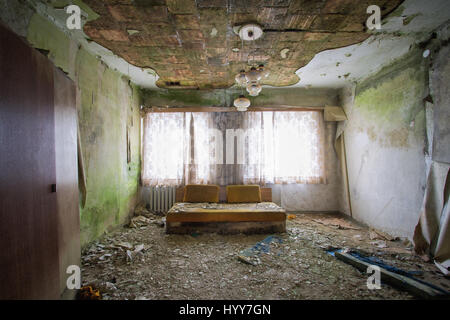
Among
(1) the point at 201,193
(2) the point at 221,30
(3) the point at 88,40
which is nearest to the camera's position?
(2) the point at 221,30

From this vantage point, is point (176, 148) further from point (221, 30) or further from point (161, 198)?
point (221, 30)

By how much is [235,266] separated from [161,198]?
2827 millimetres

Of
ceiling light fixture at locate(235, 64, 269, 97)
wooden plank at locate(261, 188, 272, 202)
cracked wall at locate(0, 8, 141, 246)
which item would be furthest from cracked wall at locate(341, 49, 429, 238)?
cracked wall at locate(0, 8, 141, 246)

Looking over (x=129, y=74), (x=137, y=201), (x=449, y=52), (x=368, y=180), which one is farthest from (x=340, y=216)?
(x=129, y=74)

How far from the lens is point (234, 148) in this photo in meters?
4.84

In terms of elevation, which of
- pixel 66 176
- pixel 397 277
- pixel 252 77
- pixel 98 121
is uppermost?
pixel 252 77

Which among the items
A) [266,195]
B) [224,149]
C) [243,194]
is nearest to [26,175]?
[243,194]

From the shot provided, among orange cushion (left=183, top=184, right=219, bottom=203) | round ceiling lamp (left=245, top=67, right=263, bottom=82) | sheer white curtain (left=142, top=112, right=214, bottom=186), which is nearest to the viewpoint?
round ceiling lamp (left=245, top=67, right=263, bottom=82)

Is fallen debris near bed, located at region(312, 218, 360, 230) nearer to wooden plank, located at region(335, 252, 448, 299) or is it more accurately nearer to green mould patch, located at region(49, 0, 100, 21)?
wooden plank, located at region(335, 252, 448, 299)

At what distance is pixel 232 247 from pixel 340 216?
2.92 m

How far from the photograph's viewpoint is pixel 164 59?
3.28 m

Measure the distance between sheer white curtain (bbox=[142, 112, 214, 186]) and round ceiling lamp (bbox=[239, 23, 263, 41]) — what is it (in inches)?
94.2

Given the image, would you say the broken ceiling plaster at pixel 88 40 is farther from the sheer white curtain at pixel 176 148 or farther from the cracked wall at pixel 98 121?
the sheer white curtain at pixel 176 148

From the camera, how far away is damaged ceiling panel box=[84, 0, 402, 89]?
6.88 feet
